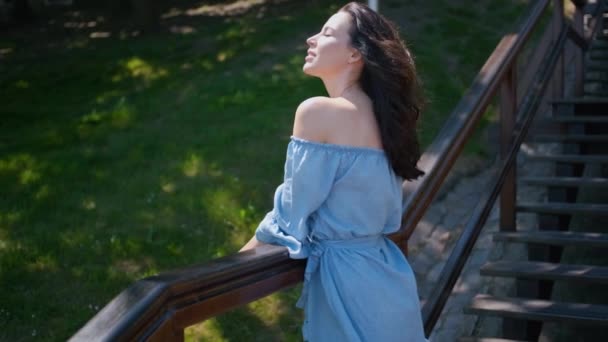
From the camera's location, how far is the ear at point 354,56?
2225 millimetres

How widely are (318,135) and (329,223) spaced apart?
24cm

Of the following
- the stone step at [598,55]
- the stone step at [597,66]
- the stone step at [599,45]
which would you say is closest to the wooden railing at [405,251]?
the stone step at [597,66]

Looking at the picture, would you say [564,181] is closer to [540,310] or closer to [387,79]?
[540,310]

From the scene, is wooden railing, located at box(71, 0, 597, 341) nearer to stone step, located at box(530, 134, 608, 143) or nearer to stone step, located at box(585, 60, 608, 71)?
stone step, located at box(530, 134, 608, 143)

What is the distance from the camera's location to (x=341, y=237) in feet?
7.12

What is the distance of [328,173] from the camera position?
211cm

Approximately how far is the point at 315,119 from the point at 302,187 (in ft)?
0.59

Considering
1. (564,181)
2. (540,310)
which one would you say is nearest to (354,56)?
(540,310)

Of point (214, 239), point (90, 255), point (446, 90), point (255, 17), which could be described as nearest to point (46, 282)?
point (90, 255)

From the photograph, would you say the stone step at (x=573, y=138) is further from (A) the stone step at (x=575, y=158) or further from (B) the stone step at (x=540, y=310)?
(B) the stone step at (x=540, y=310)

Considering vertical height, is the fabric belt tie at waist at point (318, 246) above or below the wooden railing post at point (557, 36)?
above

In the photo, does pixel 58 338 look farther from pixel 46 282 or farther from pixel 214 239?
pixel 214 239

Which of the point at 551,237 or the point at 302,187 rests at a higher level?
the point at 302,187

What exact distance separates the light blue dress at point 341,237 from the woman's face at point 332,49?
0.79ft
